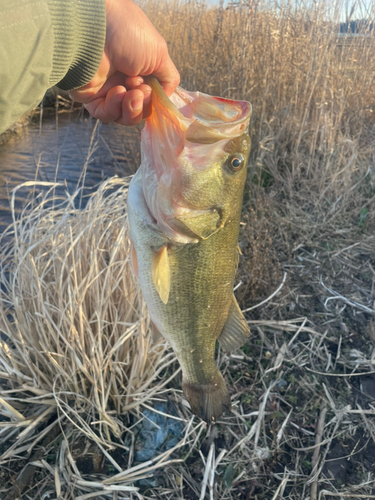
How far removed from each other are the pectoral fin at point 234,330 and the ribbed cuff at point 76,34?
40.7 inches

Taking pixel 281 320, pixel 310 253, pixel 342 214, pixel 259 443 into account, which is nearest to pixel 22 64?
pixel 259 443

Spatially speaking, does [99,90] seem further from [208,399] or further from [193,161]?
[208,399]

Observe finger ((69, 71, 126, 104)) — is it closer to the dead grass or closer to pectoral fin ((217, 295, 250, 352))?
the dead grass

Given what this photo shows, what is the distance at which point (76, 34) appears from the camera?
1139mm

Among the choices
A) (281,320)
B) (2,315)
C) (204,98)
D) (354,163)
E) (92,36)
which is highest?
(92,36)

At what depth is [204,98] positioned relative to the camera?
1.18 meters

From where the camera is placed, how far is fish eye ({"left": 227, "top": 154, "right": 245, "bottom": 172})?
1.26 meters

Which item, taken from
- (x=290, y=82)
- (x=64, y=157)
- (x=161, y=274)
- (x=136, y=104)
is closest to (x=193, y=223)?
(x=161, y=274)

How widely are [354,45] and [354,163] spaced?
1.82 metres

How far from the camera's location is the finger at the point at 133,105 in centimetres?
132

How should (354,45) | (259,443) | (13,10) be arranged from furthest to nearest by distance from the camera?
(354,45) < (259,443) < (13,10)

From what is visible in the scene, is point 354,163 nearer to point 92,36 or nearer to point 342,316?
point 342,316

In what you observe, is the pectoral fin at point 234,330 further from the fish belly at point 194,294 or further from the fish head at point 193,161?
the fish head at point 193,161

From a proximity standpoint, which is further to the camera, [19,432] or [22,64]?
[19,432]
